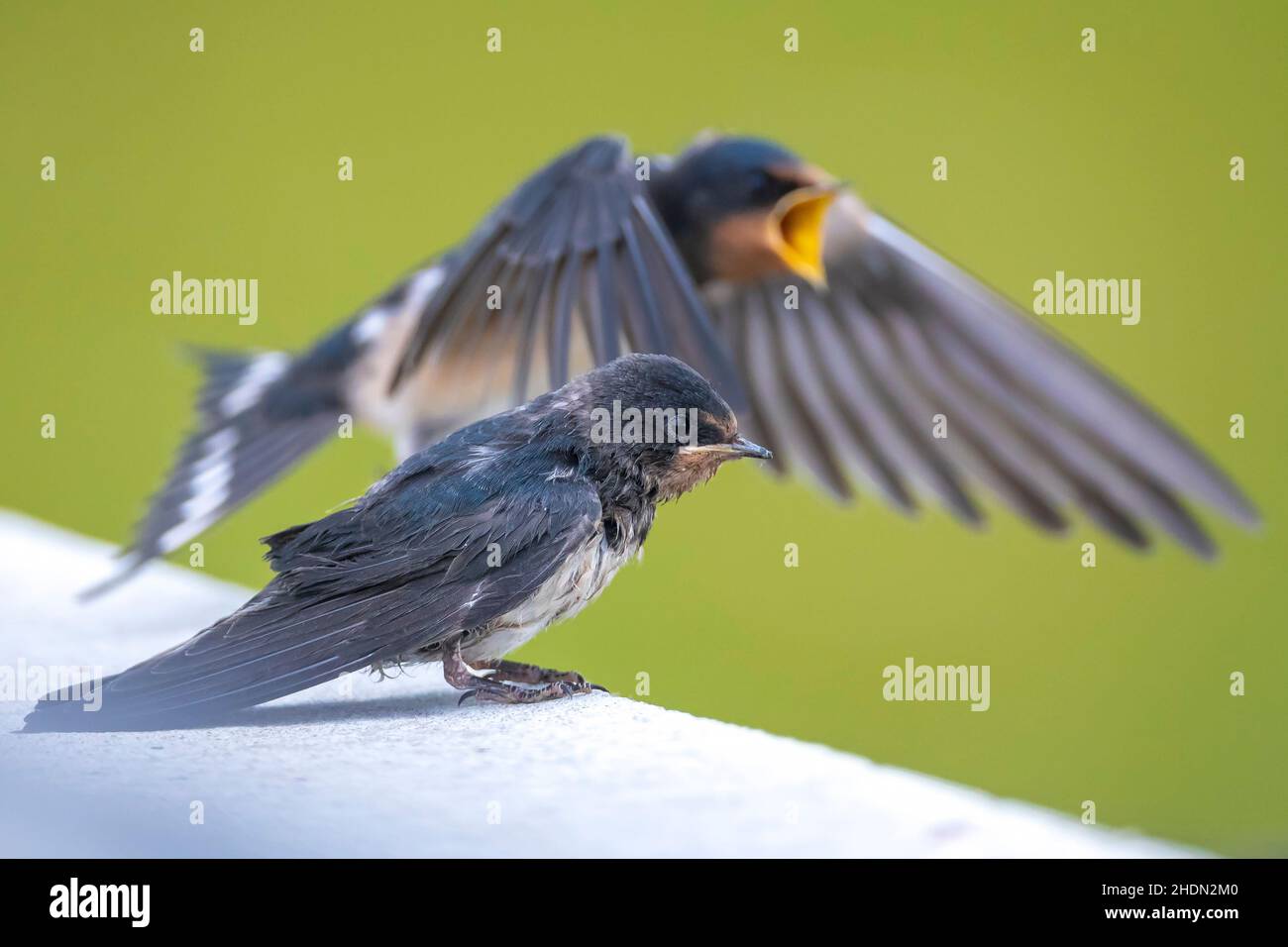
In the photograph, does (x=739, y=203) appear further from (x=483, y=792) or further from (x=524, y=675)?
(x=483, y=792)

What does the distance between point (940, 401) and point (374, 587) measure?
130cm

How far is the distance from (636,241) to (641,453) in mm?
484

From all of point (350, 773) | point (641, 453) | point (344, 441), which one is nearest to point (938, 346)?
point (641, 453)

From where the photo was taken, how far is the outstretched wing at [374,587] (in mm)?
1311

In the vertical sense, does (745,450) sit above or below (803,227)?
below

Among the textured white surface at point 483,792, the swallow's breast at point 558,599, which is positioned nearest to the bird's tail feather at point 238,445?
the textured white surface at point 483,792

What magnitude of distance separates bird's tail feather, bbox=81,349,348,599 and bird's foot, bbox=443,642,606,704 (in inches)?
29.9

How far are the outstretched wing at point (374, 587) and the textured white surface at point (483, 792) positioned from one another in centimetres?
6

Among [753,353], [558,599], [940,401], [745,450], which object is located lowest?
[558,599]

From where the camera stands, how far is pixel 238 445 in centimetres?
245

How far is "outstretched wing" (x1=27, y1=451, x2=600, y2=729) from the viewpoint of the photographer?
1.31 meters

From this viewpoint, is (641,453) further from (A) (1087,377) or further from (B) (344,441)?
(B) (344,441)

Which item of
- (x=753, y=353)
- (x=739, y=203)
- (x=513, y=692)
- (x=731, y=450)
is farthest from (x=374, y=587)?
(x=753, y=353)

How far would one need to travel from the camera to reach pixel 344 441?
3715 mm
